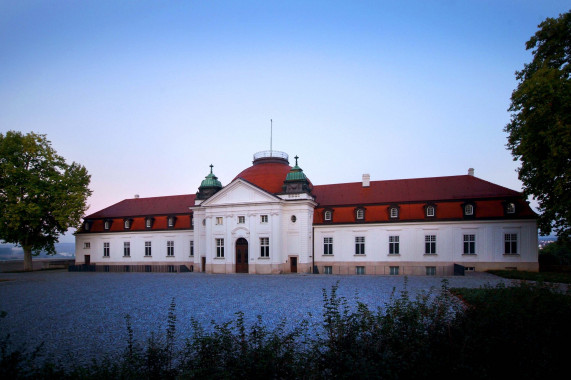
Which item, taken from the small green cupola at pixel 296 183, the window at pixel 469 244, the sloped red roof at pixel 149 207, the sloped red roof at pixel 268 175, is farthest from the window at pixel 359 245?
the sloped red roof at pixel 149 207

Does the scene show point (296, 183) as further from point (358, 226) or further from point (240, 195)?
point (358, 226)

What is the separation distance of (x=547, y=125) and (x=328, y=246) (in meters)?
22.2

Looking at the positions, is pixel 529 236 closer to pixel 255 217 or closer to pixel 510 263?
pixel 510 263

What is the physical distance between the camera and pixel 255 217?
3834 centimetres

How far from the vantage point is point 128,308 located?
18.1 m

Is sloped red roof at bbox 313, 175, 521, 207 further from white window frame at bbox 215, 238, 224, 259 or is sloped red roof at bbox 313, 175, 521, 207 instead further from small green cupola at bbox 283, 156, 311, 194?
white window frame at bbox 215, 238, 224, 259

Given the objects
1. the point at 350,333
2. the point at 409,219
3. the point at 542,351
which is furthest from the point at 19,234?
the point at 542,351

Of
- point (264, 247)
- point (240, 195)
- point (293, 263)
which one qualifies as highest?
point (240, 195)

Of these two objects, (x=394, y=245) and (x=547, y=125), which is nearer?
(x=547, y=125)

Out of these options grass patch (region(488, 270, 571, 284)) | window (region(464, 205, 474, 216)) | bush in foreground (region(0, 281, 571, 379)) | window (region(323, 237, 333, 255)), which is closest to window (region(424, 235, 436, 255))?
window (region(464, 205, 474, 216))

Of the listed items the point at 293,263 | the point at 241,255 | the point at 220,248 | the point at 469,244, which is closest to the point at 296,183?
the point at 293,263

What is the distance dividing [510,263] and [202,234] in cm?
2874

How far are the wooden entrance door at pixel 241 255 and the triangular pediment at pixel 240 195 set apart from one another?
12.8 ft

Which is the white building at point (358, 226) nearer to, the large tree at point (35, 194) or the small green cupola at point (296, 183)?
the small green cupola at point (296, 183)
